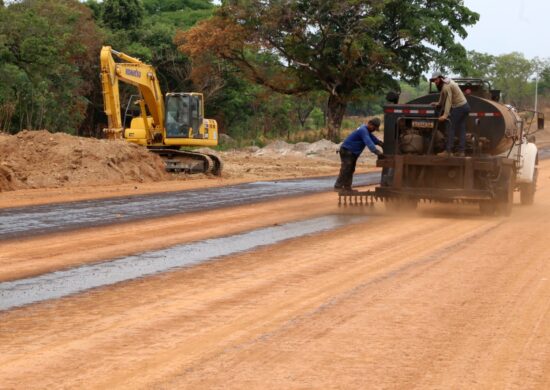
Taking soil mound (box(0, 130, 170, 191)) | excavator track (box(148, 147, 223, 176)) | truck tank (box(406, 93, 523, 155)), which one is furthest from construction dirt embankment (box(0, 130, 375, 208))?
truck tank (box(406, 93, 523, 155))

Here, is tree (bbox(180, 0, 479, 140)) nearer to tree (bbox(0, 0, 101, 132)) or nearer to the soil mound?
tree (bbox(0, 0, 101, 132))

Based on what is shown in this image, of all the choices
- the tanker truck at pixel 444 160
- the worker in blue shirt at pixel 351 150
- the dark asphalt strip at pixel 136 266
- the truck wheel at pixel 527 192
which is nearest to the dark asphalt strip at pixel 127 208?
the worker in blue shirt at pixel 351 150

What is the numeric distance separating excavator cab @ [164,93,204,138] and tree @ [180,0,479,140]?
16.0m

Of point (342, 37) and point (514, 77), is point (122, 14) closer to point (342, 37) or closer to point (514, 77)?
point (342, 37)

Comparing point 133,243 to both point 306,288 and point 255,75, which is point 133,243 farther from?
point 255,75

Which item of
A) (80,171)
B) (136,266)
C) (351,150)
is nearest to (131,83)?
(80,171)

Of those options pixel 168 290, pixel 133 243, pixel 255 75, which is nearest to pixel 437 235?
pixel 133 243

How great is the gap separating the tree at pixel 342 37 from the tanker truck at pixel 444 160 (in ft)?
86.4

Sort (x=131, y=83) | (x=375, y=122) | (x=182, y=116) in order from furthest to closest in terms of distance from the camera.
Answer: (x=182, y=116) → (x=131, y=83) → (x=375, y=122)

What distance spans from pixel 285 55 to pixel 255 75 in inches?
83.2

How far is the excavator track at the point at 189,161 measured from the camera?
1149 inches

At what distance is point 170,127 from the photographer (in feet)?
95.9

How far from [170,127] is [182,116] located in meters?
0.51

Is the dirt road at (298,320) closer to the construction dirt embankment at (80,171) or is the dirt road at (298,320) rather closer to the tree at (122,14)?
the construction dirt embankment at (80,171)
